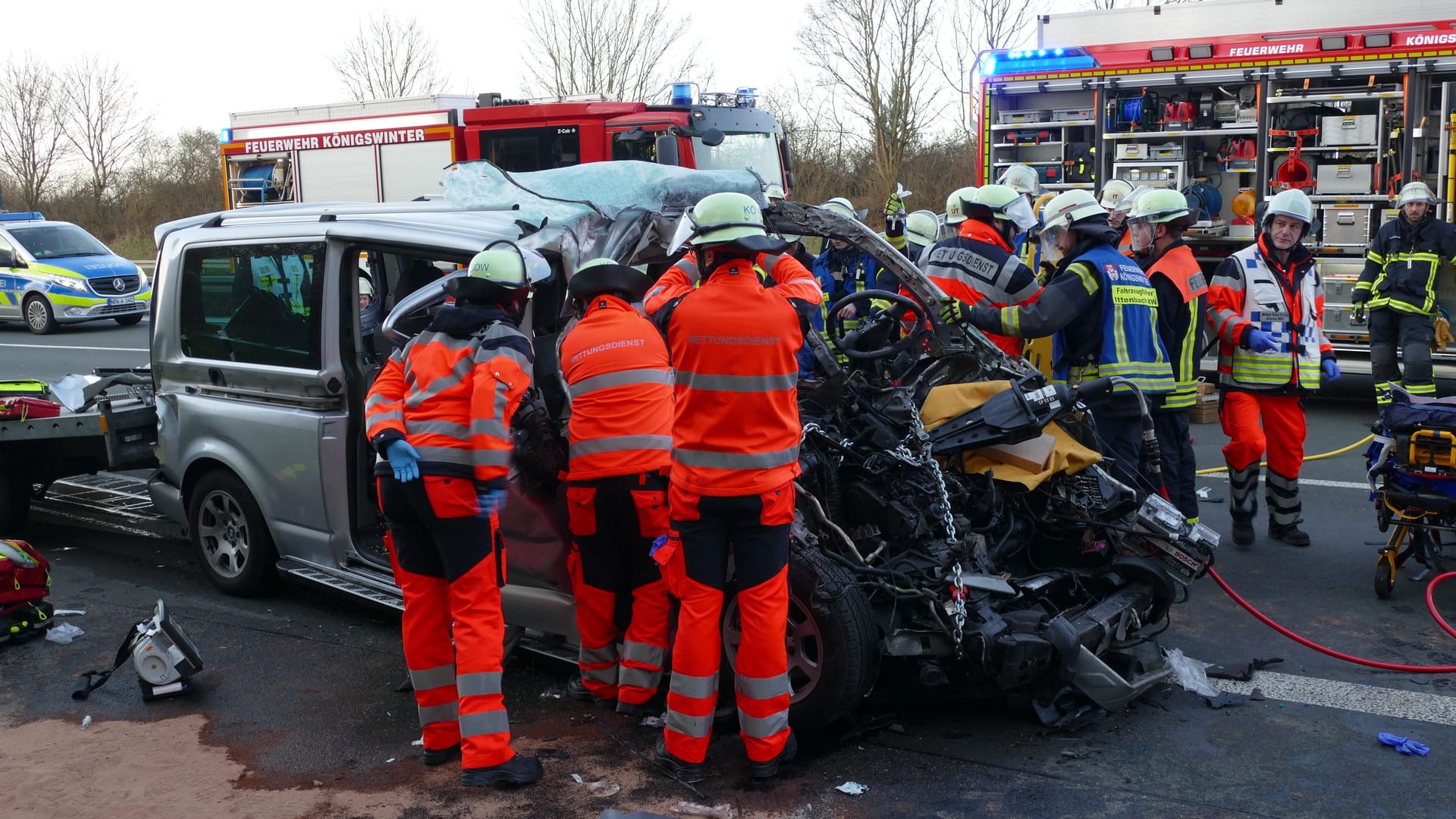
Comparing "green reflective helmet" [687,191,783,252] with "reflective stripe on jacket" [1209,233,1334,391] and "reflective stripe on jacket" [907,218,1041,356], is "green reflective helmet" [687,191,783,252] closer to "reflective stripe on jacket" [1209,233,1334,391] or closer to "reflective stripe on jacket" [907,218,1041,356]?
"reflective stripe on jacket" [907,218,1041,356]

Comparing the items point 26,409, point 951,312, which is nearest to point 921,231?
point 951,312

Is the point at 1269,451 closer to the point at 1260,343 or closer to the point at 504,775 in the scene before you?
the point at 1260,343

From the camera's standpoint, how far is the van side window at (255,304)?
18.2ft

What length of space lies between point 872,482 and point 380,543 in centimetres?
239

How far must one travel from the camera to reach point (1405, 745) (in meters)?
4.27

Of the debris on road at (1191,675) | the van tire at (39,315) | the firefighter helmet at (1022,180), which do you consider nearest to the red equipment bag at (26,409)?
the debris on road at (1191,675)

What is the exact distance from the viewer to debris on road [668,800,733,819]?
12.9 feet

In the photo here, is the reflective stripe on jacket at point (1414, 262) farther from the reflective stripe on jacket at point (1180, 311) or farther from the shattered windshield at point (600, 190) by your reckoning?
the shattered windshield at point (600, 190)

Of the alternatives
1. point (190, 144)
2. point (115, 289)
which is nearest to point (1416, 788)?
point (115, 289)

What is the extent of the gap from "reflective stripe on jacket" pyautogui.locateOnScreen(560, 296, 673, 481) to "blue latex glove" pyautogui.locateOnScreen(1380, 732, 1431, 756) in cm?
270

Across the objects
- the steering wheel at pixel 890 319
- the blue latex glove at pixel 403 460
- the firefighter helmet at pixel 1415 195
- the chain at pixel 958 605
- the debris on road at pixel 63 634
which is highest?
the firefighter helmet at pixel 1415 195

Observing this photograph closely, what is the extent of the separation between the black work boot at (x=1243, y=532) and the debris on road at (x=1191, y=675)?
2107 mm

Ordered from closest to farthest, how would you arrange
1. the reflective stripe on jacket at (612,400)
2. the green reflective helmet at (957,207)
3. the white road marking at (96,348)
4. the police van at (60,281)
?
1. the reflective stripe on jacket at (612,400)
2. the green reflective helmet at (957,207)
3. the white road marking at (96,348)
4. the police van at (60,281)

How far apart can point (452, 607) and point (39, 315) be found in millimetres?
17517
